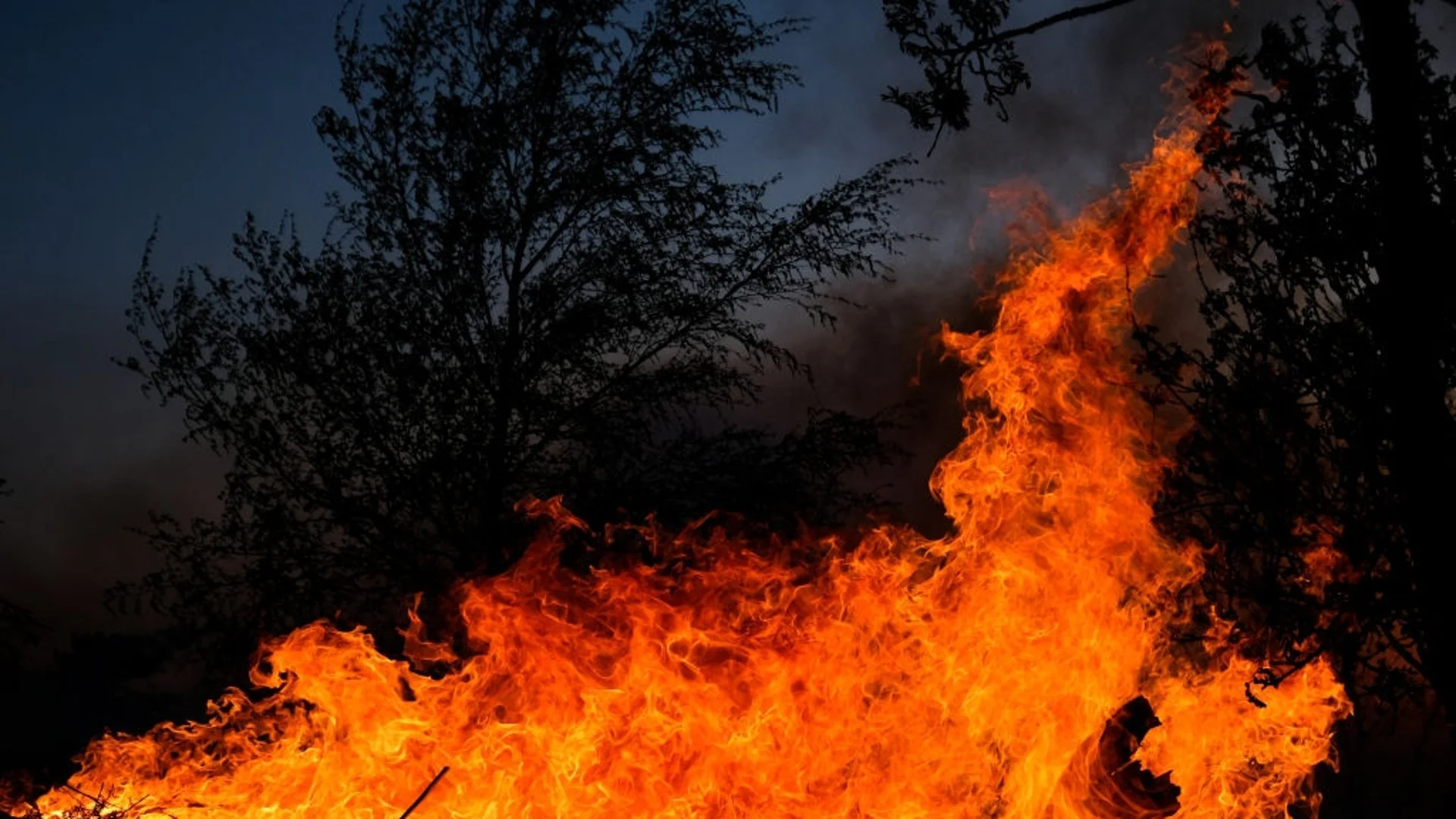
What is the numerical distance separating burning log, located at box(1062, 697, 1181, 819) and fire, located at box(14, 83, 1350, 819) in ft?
0.06

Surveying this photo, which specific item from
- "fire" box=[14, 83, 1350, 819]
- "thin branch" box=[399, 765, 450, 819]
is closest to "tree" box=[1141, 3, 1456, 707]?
"fire" box=[14, 83, 1350, 819]

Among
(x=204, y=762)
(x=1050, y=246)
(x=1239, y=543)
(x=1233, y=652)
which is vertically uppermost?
(x=1050, y=246)

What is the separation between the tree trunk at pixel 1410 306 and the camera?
6.62 metres

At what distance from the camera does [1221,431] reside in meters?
9.99

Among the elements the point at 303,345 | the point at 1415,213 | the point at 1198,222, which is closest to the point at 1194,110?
the point at 1198,222

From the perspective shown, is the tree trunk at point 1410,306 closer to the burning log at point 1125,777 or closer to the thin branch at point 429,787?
the burning log at point 1125,777

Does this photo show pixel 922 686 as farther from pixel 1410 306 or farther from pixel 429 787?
pixel 1410 306

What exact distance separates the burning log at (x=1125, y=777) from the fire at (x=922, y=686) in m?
0.02

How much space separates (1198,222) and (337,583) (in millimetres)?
8416

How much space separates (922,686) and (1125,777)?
1606 millimetres

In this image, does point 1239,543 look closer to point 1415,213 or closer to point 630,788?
point 1415,213

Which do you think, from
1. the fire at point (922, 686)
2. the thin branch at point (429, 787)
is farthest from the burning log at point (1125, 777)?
the thin branch at point (429, 787)

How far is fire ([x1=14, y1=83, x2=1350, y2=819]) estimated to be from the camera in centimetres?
898

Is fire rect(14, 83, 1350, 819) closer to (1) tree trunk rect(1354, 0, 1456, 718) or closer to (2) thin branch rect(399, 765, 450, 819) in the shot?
(2) thin branch rect(399, 765, 450, 819)
